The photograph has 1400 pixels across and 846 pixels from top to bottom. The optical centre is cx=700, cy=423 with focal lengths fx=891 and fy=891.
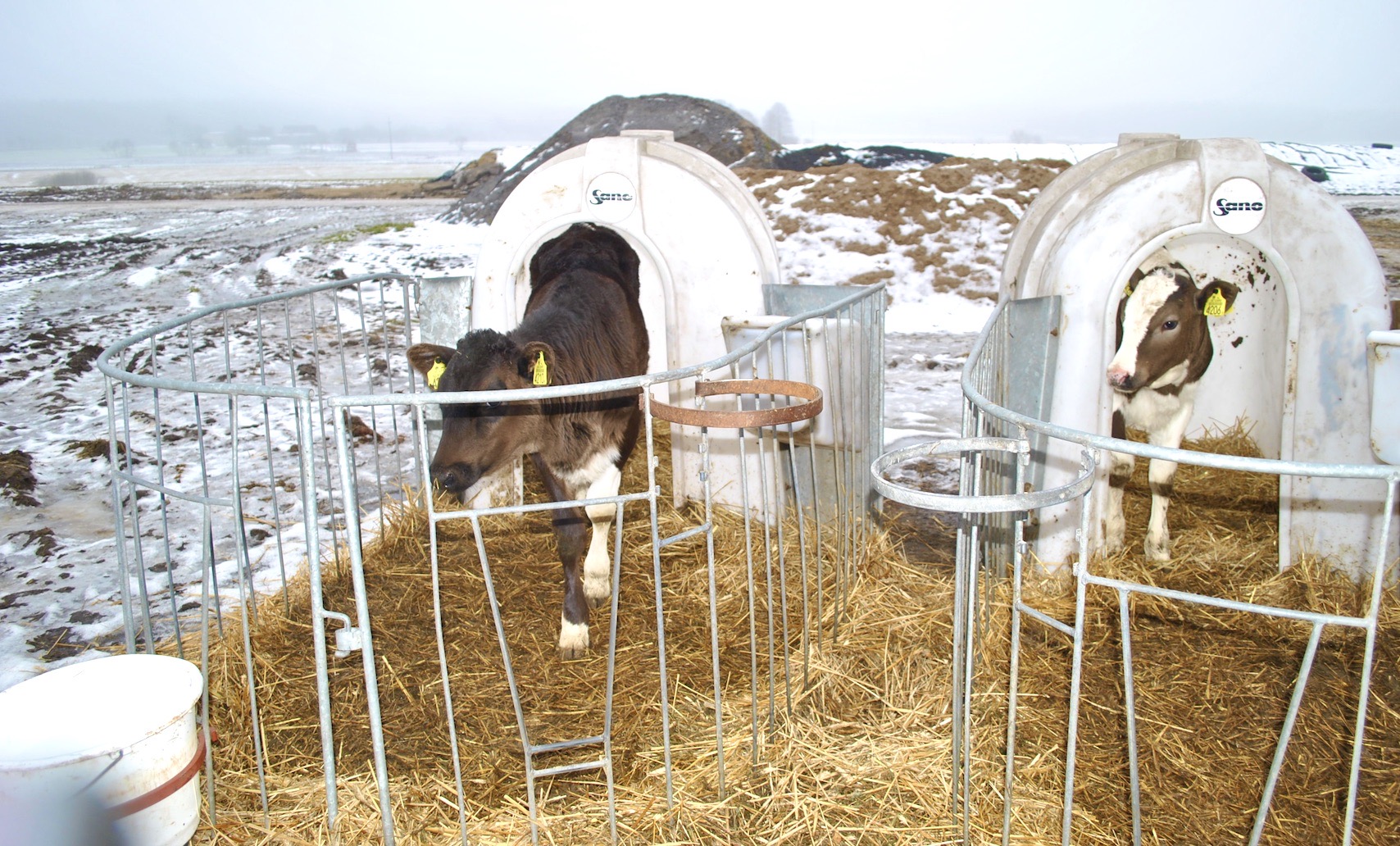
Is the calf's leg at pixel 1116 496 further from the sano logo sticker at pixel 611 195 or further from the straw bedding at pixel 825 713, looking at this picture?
the sano logo sticker at pixel 611 195

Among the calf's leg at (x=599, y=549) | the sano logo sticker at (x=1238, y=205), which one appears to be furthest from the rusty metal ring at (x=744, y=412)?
the sano logo sticker at (x=1238, y=205)

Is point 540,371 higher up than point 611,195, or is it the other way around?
point 611,195

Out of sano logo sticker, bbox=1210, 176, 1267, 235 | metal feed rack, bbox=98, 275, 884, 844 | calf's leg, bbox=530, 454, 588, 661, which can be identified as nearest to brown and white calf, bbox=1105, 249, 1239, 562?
sano logo sticker, bbox=1210, 176, 1267, 235

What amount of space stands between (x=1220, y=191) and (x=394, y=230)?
13835 millimetres

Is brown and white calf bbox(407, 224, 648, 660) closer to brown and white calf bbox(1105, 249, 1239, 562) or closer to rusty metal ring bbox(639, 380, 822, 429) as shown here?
rusty metal ring bbox(639, 380, 822, 429)

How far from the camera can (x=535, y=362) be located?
3.51 m

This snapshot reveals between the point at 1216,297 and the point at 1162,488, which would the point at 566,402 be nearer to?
the point at 1162,488

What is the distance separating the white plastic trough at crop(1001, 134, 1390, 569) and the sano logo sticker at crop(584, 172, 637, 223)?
2242 mm

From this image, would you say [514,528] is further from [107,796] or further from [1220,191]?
[1220,191]

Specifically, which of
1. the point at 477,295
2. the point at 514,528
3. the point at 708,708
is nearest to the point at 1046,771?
the point at 708,708

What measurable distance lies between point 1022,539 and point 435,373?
236 cm

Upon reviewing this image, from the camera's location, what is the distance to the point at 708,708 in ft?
11.0

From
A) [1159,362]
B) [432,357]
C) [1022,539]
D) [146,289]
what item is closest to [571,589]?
[432,357]

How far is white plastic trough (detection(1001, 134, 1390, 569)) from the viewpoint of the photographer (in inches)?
157
